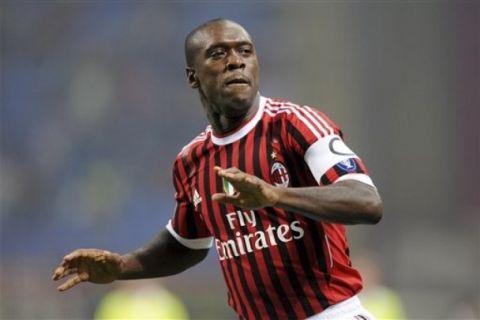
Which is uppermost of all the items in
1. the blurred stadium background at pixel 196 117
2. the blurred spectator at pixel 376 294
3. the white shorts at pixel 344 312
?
the blurred stadium background at pixel 196 117

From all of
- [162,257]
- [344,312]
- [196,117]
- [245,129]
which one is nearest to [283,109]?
[245,129]

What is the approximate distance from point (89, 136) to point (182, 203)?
785 centimetres

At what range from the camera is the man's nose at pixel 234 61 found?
5.25 m

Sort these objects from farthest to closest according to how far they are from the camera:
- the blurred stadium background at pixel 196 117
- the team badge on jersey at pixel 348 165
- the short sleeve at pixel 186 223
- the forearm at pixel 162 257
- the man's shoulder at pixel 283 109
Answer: the blurred stadium background at pixel 196 117
the forearm at pixel 162 257
the short sleeve at pixel 186 223
the man's shoulder at pixel 283 109
the team badge on jersey at pixel 348 165

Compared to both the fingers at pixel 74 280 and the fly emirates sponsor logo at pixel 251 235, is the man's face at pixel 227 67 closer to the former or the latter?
the fly emirates sponsor logo at pixel 251 235

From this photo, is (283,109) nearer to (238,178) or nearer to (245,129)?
(245,129)

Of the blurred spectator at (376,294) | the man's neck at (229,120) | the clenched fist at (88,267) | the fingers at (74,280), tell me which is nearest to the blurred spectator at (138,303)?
the blurred spectator at (376,294)

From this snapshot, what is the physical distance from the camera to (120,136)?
532 inches

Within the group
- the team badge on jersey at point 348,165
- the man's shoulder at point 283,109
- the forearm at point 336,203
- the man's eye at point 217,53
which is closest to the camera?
the forearm at point 336,203

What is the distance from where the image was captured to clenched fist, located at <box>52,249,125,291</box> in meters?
5.46

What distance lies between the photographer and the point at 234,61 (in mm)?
5258

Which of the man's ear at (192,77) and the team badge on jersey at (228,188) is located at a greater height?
the man's ear at (192,77)

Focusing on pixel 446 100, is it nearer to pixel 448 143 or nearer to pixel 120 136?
pixel 448 143

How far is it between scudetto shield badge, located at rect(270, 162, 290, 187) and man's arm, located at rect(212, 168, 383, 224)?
0.43 meters
